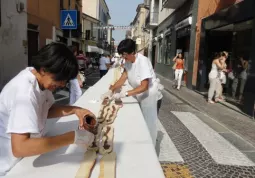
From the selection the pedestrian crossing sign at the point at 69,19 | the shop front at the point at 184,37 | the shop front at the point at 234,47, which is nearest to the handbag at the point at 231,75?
the shop front at the point at 234,47

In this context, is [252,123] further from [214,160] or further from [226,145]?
[214,160]

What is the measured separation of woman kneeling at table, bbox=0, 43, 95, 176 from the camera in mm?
1339

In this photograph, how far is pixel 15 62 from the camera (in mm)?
10445

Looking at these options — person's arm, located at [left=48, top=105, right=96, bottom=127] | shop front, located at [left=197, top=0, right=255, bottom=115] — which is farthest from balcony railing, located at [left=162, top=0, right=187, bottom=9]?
person's arm, located at [left=48, top=105, right=96, bottom=127]

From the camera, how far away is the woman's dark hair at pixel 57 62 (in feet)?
4.77

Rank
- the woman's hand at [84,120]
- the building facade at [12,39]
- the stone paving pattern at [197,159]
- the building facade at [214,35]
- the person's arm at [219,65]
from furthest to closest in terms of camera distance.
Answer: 1. the building facade at [12,39]
2. the person's arm at [219,65]
3. the building facade at [214,35]
4. the stone paving pattern at [197,159]
5. the woman's hand at [84,120]

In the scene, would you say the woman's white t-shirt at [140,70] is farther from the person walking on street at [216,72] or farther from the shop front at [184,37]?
the shop front at [184,37]

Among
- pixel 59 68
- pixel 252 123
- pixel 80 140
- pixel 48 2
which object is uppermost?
pixel 48 2

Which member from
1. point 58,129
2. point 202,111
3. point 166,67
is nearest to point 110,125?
point 58,129

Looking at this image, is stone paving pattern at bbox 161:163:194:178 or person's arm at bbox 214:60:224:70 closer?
stone paving pattern at bbox 161:163:194:178

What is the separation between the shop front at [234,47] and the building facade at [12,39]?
298 inches

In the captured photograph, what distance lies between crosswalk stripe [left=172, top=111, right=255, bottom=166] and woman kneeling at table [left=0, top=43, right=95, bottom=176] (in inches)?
114

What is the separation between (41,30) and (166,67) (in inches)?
358

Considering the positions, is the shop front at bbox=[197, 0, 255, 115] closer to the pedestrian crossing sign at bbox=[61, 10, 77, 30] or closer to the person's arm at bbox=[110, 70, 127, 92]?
the person's arm at bbox=[110, 70, 127, 92]
